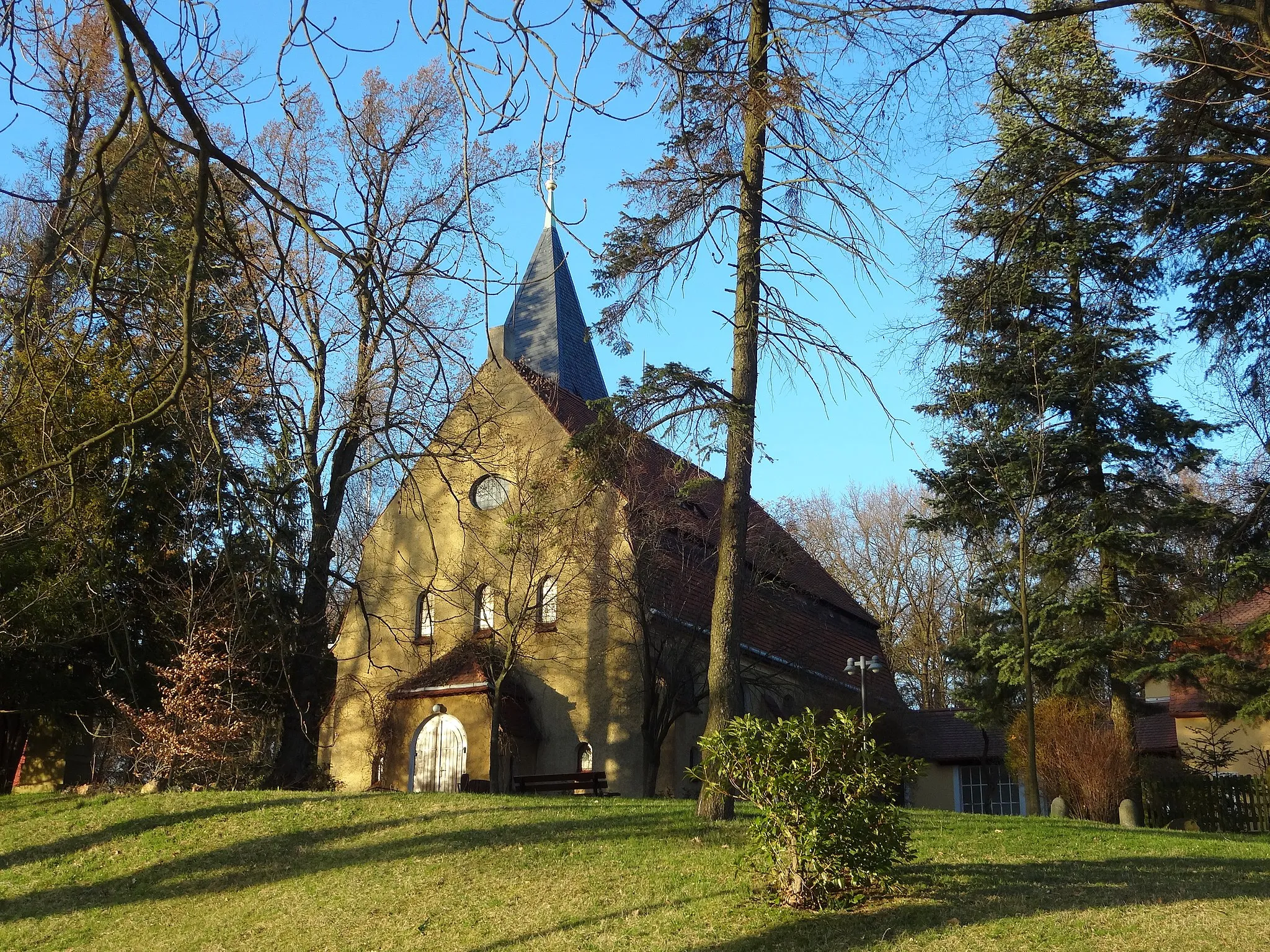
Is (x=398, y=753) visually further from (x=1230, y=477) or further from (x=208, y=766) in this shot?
(x=1230, y=477)

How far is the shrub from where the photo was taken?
20.0 meters

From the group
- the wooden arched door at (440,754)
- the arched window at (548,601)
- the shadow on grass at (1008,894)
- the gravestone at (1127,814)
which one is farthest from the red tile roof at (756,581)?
the gravestone at (1127,814)

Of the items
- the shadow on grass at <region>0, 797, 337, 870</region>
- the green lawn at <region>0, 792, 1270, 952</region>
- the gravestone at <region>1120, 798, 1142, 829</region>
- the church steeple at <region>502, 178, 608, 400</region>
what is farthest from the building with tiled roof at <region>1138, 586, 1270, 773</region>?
the church steeple at <region>502, 178, 608, 400</region>

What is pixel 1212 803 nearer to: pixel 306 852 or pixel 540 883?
pixel 540 883

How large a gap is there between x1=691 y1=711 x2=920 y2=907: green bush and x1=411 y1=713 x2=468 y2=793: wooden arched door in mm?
13791

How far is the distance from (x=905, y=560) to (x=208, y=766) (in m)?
31.2

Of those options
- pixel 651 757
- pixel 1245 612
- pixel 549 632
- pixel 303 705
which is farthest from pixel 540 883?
pixel 1245 612

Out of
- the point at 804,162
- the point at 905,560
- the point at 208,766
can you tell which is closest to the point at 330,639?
the point at 208,766

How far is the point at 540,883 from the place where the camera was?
1093cm

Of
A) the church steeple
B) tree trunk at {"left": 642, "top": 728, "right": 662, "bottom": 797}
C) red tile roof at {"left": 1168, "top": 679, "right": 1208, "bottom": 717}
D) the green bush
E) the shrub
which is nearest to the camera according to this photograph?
the green bush

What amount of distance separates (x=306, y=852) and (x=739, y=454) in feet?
23.0

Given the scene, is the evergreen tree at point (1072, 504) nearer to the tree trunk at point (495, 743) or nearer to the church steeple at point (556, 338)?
the tree trunk at point (495, 743)

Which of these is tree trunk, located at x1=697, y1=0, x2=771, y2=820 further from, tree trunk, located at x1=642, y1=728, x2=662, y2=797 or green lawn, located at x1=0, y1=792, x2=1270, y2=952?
tree trunk, located at x1=642, y1=728, x2=662, y2=797

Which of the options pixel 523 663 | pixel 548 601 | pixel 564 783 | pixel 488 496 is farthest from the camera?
pixel 488 496
